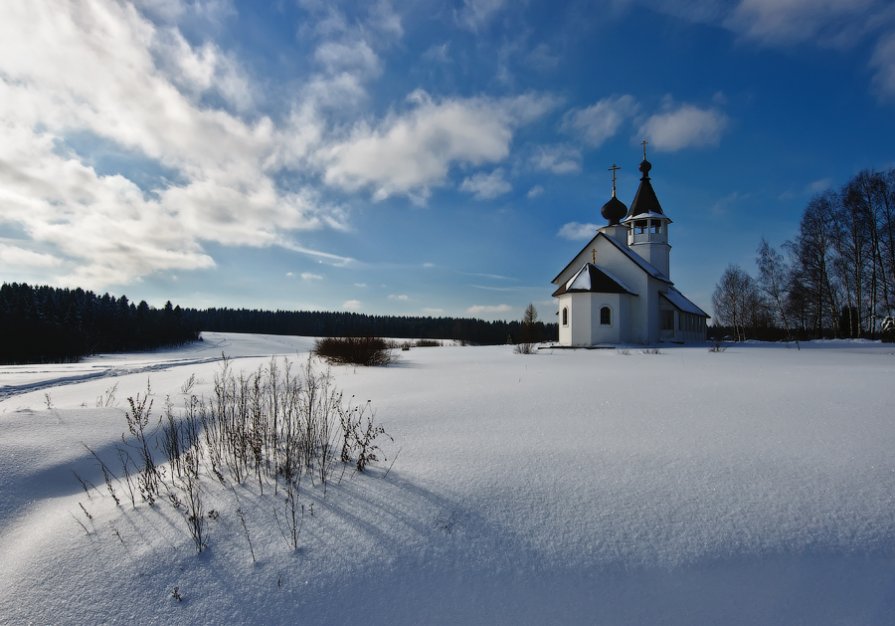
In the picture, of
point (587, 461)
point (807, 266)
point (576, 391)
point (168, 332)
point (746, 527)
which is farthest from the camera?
point (168, 332)

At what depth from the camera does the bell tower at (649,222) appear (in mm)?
29125

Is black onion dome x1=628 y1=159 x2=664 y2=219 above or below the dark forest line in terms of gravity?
above

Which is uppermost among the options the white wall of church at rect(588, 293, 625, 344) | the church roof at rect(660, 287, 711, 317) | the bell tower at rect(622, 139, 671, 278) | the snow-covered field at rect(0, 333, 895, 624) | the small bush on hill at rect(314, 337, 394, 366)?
the bell tower at rect(622, 139, 671, 278)

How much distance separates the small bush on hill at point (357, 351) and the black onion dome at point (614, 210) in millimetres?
21159

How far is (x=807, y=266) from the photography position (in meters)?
26.1

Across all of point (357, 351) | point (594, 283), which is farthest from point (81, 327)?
point (594, 283)

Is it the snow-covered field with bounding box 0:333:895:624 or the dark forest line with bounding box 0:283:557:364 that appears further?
the dark forest line with bounding box 0:283:557:364

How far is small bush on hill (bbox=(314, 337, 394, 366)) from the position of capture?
13016 mm

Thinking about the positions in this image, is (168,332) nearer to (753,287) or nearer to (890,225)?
(753,287)

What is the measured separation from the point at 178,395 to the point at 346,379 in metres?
3.21

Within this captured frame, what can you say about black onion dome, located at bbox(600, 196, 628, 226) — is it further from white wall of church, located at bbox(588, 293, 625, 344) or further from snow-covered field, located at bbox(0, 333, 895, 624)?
snow-covered field, located at bbox(0, 333, 895, 624)

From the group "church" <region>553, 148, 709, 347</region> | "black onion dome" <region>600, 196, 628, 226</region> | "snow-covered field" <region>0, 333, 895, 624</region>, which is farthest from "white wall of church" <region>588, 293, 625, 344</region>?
"snow-covered field" <region>0, 333, 895, 624</region>

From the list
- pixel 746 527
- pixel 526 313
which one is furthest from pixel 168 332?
pixel 746 527

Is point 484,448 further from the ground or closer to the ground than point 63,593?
further from the ground
